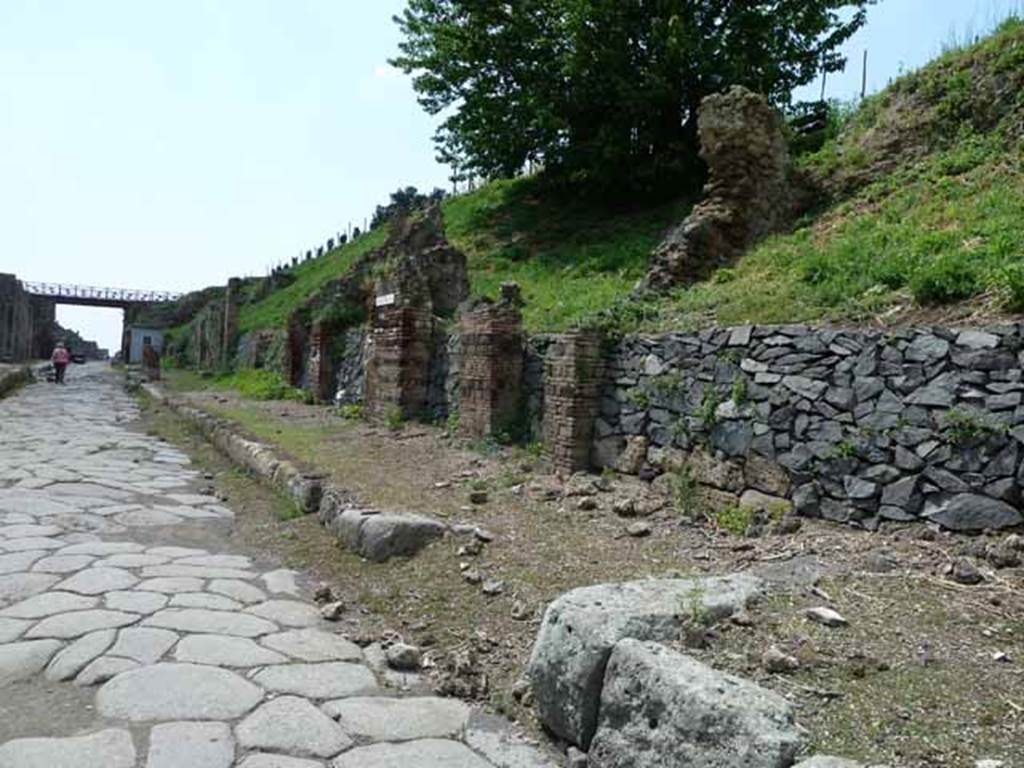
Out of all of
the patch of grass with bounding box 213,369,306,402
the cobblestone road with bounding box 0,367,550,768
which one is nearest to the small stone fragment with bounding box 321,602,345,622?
the cobblestone road with bounding box 0,367,550,768

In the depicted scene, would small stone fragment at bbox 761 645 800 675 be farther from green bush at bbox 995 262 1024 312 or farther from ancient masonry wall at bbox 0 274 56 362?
ancient masonry wall at bbox 0 274 56 362

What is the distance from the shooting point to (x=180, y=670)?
3305mm

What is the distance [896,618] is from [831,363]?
2.34m

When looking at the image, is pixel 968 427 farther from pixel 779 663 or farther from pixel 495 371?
pixel 495 371

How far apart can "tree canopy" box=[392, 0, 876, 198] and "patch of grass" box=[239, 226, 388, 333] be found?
813cm

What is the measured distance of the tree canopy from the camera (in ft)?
51.0

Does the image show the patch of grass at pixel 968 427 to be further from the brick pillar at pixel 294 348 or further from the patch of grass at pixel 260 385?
the brick pillar at pixel 294 348

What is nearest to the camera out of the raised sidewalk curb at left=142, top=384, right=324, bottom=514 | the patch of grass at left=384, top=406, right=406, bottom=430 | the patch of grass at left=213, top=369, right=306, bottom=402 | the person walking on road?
the raised sidewalk curb at left=142, top=384, right=324, bottom=514

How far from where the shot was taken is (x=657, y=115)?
53.5ft

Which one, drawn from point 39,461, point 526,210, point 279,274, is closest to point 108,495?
point 39,461

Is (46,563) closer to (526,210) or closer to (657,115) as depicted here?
(657,115)

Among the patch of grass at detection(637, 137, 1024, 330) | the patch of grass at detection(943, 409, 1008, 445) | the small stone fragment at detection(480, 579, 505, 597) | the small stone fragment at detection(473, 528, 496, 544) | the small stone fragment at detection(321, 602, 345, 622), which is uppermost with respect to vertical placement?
the patch of grass at detection(637, 137, 1024, 330)

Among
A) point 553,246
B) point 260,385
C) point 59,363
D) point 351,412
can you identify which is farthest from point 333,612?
point 59,363

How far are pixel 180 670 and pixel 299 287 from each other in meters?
28.5
